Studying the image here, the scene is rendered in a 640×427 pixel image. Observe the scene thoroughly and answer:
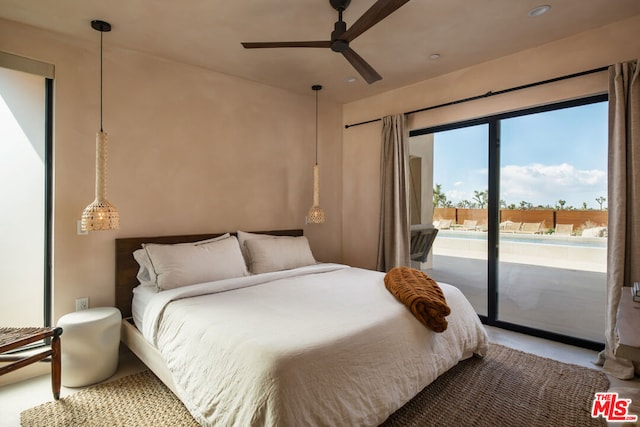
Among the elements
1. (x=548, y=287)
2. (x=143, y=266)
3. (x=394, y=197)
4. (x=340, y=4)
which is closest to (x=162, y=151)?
(x=143, y=266)

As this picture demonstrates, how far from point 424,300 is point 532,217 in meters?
1.86

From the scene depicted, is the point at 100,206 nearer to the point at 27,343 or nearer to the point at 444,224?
the point at 27,343

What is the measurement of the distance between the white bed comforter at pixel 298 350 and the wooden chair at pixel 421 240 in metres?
1.47

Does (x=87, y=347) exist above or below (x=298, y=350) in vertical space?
below

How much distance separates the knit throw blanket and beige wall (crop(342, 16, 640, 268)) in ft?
6.28

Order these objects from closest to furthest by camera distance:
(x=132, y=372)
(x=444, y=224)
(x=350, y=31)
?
(x=350, y=31) → (x=132, y=372) → (x=444, y=224)

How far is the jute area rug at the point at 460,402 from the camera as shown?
1939mm

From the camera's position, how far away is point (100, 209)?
2434mm

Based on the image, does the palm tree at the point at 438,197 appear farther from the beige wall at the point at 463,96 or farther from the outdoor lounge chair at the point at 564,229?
the outdoor lounge chair at the point at 564,229

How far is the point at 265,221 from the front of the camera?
3.84 metres

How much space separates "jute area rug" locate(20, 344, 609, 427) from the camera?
1939 mm

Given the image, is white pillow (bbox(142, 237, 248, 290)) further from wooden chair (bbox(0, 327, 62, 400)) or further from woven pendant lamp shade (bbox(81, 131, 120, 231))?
wooden chair (bbox(0, 327, 62, 400))

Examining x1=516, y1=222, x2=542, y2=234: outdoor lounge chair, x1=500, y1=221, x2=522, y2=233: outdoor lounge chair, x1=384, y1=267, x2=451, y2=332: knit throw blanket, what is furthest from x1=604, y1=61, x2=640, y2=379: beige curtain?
x1=384, y1=267, x2=451, y2=332: knit throw blanket

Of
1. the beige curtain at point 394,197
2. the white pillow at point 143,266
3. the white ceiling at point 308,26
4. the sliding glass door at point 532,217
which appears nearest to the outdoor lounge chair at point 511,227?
the sliding glass door at point 532,217
